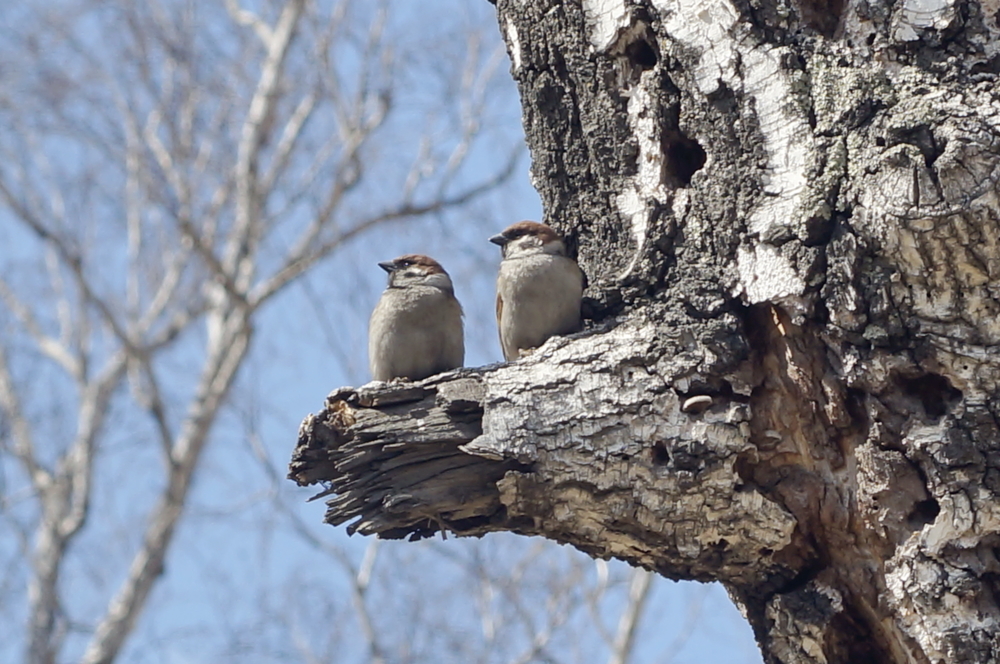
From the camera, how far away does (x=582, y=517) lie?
8.12 feet

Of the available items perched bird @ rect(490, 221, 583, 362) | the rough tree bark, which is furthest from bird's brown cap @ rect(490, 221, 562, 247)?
the rough tree bark

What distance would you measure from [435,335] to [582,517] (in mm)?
1640

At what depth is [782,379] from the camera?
2.46 m

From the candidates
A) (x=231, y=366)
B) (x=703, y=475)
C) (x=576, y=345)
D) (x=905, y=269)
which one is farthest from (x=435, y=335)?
(x=231, y=366)

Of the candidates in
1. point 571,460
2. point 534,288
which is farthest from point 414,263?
point 571,460

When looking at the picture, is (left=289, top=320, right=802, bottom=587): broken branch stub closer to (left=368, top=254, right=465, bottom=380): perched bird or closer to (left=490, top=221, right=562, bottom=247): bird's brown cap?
(left=490, top=221, right=562, bottom=247): bird's brown cap

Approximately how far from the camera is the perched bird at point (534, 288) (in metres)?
3.19

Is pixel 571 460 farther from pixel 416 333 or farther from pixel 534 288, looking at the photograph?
pixel 416 333

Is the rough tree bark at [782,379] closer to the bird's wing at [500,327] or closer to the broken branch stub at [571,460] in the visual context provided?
the broken branch stub at [571,460]

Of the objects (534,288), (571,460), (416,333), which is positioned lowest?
(571,460)

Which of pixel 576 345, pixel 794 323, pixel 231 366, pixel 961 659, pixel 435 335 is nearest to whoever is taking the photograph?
pixel 961 659

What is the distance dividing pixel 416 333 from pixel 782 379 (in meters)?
1.78

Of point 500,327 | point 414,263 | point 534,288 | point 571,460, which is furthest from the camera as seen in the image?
point 414,263

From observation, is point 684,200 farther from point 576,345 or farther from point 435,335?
point 435,335
